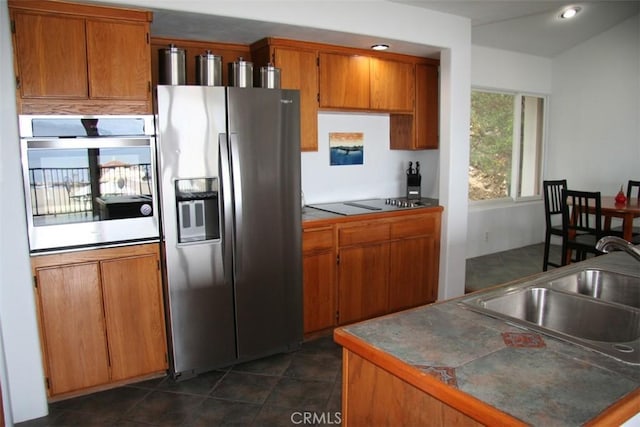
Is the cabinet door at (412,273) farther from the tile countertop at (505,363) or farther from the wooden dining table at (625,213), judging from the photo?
the tile countertop at (505,363)

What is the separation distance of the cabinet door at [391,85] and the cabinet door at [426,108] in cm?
10

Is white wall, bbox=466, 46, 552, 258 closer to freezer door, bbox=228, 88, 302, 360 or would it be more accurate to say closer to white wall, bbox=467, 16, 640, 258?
white wall, bbox=467, 16, 640, 258

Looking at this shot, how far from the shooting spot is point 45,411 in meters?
2.66

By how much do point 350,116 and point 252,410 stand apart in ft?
8.95

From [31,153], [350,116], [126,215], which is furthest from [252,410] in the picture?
[350,116]

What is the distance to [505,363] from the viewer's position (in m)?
1.33

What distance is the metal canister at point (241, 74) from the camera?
3164mm

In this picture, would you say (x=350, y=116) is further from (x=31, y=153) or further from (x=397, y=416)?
(x=397, y=416)

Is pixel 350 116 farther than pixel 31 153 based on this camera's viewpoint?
Yes

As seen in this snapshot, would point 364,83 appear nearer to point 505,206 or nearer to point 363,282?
point 363,282

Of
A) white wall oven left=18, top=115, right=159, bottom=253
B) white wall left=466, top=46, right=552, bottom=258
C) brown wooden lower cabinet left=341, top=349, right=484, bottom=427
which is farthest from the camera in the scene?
white wall left=466, top=46, right=552, bottom=258

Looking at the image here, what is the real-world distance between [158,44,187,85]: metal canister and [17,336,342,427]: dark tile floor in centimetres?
191

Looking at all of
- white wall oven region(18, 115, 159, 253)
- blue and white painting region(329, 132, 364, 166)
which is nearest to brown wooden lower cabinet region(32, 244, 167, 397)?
white wall oven region(18, 115, 159, 253)

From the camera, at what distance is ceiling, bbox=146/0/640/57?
3.16 m
